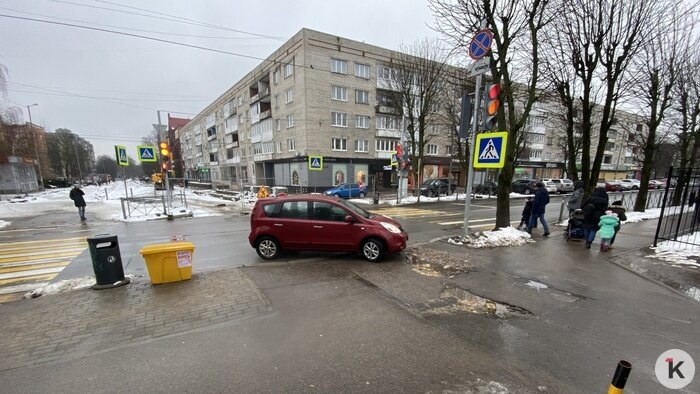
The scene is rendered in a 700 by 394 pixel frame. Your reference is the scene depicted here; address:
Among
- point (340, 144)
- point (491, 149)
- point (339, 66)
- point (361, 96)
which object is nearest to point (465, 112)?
point (491, 149)

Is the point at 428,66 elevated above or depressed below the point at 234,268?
above

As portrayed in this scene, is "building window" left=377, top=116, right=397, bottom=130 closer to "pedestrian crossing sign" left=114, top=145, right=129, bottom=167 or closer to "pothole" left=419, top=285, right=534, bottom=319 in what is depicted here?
"pedestrian crossing sign" left=114, top=145, right=129, bottom=167

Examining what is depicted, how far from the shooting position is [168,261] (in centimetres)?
536

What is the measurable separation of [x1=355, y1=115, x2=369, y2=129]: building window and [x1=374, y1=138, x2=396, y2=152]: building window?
2.40m

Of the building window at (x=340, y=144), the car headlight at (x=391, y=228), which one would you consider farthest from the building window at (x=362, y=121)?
the car headlight at (x=391, y=228)

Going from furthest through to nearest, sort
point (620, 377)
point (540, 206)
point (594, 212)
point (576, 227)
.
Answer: point (540, 206)
point (576, 227)
point (594, 212)
point (620, 377)

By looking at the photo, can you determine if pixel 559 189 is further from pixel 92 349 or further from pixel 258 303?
pixel 92 349

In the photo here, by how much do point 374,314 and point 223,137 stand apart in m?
58.6

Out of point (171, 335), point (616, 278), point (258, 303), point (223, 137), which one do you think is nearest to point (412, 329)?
point (258, 303)

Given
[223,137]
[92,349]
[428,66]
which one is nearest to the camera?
[92,349]

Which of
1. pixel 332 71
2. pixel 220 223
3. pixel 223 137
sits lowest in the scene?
pixel 220 223

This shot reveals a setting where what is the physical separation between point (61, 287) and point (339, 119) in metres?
27.6

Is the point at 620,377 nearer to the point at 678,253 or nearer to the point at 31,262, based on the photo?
the point at 678,253

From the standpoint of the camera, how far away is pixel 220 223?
42.9ft
